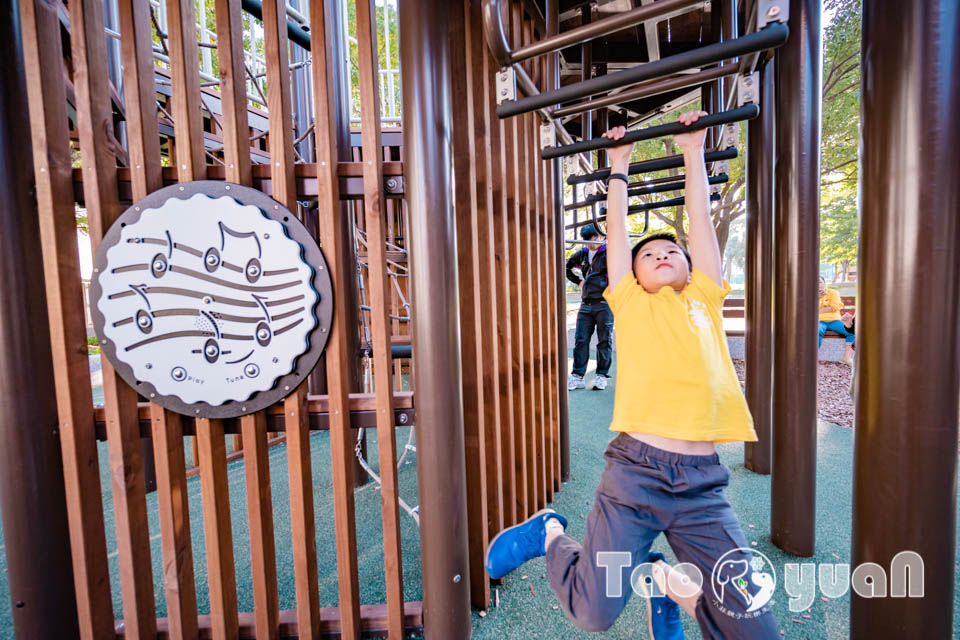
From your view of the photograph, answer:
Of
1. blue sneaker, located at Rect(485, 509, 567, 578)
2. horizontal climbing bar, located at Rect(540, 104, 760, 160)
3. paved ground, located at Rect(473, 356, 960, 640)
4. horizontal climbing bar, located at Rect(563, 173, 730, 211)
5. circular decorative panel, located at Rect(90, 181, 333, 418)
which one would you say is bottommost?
paved ground, located at Rect(473, 356, 960, 640)

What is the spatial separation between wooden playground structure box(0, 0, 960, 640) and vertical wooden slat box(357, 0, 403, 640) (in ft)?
0.03

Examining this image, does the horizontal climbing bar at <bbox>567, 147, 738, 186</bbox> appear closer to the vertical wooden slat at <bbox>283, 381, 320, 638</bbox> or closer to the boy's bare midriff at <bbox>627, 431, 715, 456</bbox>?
the boy's bare midriff at <bbox>627, 431, 715, 456</bbox>

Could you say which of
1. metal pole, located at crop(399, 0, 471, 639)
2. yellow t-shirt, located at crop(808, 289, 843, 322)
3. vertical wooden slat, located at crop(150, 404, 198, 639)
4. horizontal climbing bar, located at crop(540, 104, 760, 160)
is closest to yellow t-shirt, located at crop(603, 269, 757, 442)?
horizontal climbing bar, located at crop(540, 104, 760, 160)

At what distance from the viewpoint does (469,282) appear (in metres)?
1.71

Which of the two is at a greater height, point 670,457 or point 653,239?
point 653,239

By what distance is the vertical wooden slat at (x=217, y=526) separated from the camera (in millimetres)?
1518

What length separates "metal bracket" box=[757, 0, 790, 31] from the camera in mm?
1016

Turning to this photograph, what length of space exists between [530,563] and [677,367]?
1326 mm

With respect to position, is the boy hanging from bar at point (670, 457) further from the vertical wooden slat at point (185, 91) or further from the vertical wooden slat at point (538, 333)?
the vertical wooden slat at point (185, 91)

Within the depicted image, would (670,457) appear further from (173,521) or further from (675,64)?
Answer: (173,521)

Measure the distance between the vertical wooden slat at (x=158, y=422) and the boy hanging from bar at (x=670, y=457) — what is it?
1.35 m

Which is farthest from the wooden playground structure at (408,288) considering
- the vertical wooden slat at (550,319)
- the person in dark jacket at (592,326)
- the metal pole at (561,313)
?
the person in dark jacket at (592,326)

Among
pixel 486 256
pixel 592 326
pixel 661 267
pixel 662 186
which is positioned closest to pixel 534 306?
pixel 486 256

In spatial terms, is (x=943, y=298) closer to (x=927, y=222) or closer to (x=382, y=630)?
(x=927, y=222)
